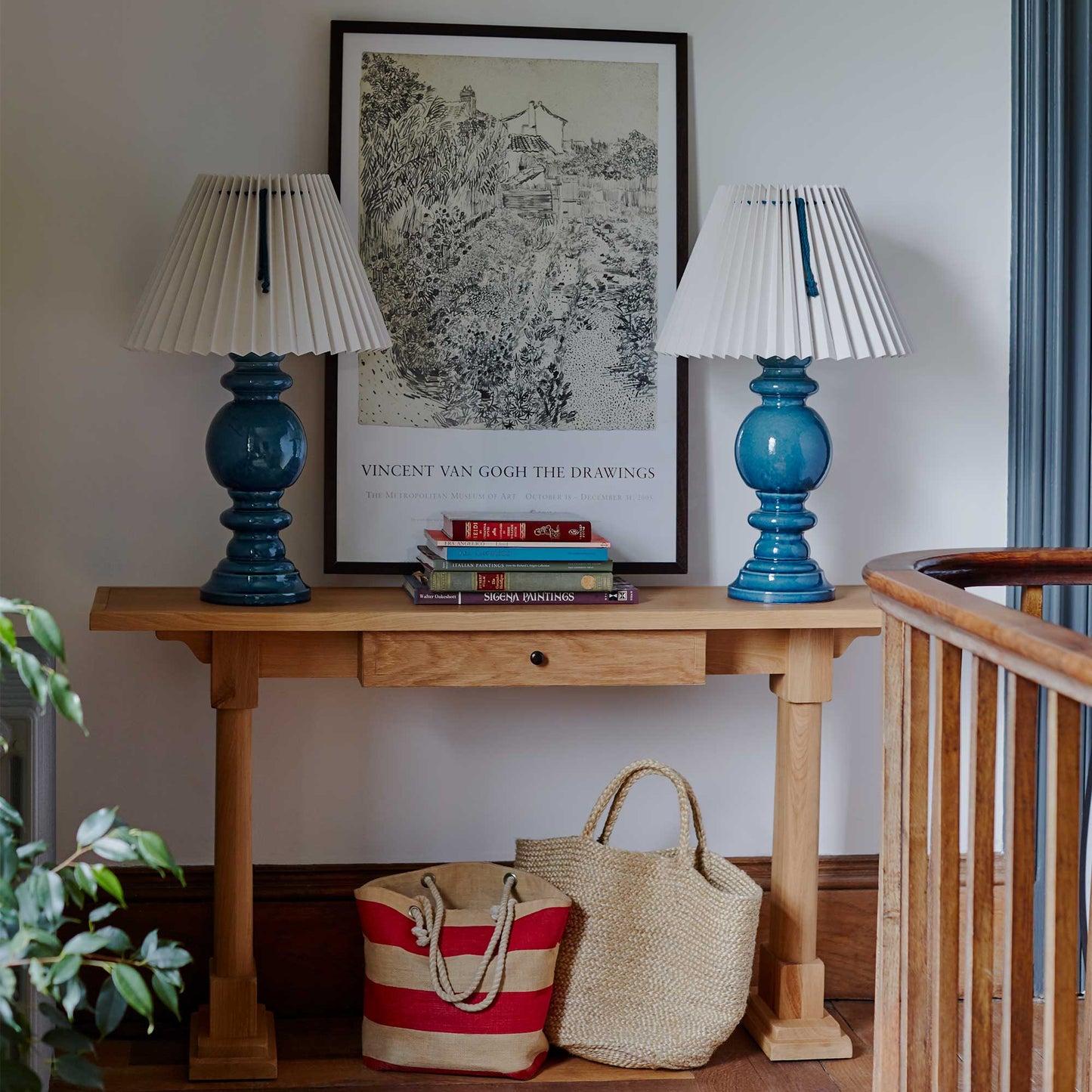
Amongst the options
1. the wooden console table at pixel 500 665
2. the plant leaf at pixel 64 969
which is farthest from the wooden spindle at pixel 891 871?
the plant leaf at pixel 64 969

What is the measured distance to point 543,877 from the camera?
2.21 metres

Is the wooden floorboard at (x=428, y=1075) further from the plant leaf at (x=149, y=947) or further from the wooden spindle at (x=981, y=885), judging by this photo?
the plant leaf at (x=149, y=947)

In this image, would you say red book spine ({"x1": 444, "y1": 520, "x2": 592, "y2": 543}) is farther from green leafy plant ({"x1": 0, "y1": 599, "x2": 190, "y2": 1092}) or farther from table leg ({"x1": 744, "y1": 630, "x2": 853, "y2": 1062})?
green leafy plant ({"x1": 0, "y1": 599, "x2": 190, "y2": 1092})

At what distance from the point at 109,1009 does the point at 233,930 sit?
1091mm

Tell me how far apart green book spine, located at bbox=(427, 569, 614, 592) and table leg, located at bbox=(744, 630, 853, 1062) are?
1.15 feet

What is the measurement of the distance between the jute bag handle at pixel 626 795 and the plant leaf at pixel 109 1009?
3.98 ft

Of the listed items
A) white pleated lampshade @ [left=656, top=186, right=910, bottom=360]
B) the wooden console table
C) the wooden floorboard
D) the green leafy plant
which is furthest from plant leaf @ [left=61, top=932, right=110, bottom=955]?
white pleated lampshade @ [left=656, top=186, right=910, bottom=360]

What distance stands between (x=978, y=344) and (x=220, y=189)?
1.42m

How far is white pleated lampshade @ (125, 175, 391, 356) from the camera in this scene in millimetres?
1911

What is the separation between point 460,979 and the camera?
207 cm

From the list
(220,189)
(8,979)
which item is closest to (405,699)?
(220,189)

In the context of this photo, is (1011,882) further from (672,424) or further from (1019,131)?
(1019,131)

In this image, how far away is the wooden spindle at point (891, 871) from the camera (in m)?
1.33

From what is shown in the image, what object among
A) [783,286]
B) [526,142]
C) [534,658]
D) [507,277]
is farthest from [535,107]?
[534,658]
